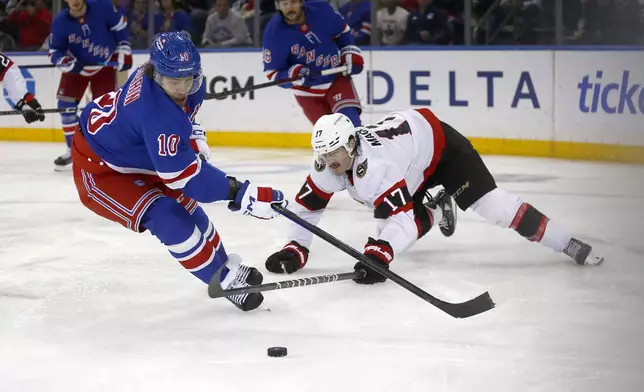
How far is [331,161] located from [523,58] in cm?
397

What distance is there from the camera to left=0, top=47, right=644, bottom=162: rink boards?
6.75 meters

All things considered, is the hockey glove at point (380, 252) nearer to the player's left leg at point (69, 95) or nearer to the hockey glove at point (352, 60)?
the hockey glove at point (352, 60)

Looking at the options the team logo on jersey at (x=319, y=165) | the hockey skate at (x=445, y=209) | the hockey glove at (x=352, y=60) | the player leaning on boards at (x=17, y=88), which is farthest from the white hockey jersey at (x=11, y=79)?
the hockey skate at (x=445, y=209)

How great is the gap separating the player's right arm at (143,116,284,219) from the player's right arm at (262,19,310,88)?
271 cm

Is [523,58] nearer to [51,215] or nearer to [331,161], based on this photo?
[51,215]

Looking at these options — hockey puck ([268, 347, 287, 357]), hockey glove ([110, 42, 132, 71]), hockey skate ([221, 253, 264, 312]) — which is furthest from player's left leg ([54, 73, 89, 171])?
hockey puck ([268, 347, 287, 357])

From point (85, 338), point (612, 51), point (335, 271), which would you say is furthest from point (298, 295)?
point (612, 51)

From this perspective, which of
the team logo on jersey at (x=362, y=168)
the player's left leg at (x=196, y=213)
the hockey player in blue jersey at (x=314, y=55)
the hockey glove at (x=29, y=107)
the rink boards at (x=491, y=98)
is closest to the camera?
the player's left leg at (x=196, y=213)

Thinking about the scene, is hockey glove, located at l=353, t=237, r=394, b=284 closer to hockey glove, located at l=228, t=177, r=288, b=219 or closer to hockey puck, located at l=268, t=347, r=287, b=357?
hockey glove, located at l=228, t=177, r=288, b=219

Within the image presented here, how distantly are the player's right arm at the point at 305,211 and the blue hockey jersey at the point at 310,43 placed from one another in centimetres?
204

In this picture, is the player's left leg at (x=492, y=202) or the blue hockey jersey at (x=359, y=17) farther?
the blue hockey jersey at (x=359, y=17)

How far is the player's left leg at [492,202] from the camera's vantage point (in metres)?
3.89

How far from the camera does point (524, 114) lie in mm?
7223

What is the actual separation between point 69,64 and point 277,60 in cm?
184
